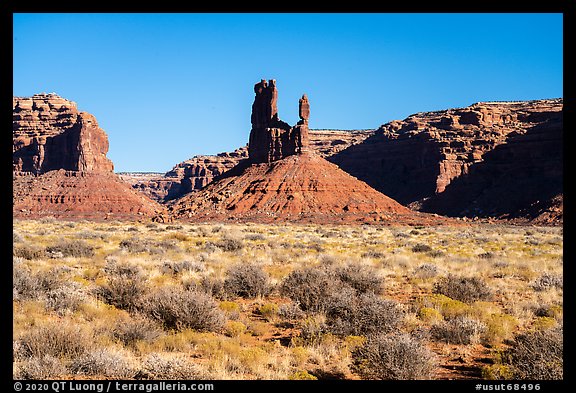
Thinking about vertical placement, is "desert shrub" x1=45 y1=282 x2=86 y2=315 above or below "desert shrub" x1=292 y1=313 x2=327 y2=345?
above

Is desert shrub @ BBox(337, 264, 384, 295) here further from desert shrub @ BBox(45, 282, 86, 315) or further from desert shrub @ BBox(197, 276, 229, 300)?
desert shrub @ BBox(45, 282, 86, 315)

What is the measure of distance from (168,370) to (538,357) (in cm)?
539

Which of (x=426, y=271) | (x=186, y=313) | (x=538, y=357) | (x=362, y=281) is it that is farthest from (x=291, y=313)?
(x=426, y=271)

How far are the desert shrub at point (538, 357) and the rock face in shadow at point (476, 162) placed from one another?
93.7 meters

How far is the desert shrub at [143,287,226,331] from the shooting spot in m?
9.54

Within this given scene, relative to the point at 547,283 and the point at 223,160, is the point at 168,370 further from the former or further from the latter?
the point at 223,160

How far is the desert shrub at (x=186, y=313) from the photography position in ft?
Result: 31.3

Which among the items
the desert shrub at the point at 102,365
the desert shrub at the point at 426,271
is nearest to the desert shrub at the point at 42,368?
the desert shrub at the point at 102,365

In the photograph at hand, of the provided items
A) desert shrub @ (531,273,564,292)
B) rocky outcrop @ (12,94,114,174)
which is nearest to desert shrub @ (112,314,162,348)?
desert shrub @ (531,273,564,292)

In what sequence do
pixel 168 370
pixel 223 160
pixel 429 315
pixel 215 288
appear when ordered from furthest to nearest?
pixel 223 160 < pixel 215 288 < pixel 429 315 < pixel 168 370

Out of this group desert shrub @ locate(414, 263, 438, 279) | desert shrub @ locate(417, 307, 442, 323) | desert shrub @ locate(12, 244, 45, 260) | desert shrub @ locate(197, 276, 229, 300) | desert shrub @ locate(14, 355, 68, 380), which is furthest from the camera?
desert shrub @ locate(12, 244, 45, 260)

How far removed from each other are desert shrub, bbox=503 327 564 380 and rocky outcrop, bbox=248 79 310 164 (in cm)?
9133

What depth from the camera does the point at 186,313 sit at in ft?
31.3
